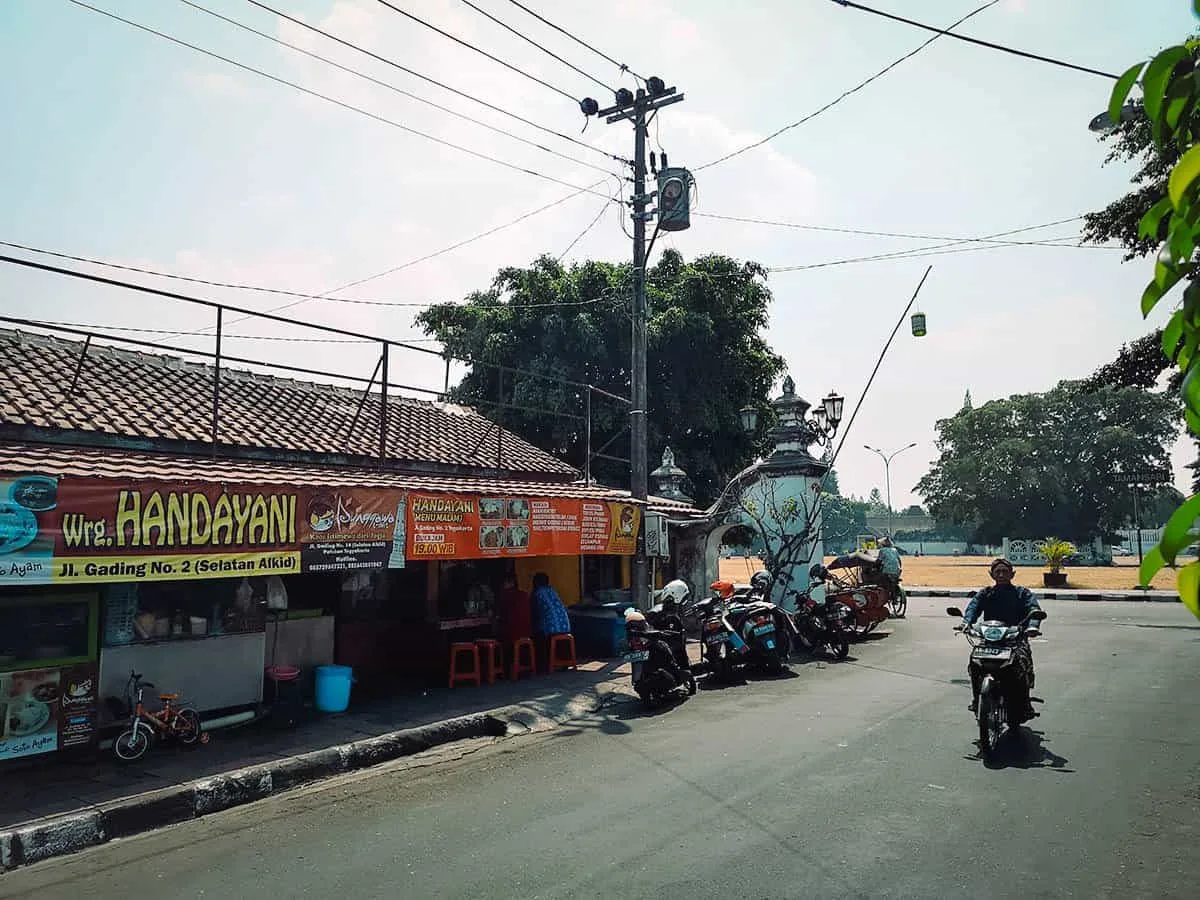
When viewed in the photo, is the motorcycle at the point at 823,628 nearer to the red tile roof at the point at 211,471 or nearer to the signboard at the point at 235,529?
the red tile roof at the point at 211,471

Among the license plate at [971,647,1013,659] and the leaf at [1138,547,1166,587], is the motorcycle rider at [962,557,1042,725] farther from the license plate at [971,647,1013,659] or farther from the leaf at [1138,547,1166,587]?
the leaf at [1138,547,1166,587]

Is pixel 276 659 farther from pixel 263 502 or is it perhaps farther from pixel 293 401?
pixel 293 401

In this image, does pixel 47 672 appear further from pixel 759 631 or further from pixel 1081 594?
pixel 1081 594

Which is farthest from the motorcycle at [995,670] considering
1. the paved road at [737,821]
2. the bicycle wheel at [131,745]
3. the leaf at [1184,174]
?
the bicycle wheel at [131,745]

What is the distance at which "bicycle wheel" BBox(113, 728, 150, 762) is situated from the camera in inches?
322

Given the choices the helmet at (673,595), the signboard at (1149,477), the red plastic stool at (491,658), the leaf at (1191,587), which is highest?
the signboard at (1149,477)

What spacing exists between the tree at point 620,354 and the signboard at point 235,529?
1304 cm

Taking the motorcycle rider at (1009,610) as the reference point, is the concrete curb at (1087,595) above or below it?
below

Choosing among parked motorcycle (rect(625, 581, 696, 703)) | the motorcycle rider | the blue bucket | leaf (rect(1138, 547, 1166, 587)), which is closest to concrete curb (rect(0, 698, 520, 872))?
the blue bucket

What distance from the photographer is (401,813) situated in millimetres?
6746

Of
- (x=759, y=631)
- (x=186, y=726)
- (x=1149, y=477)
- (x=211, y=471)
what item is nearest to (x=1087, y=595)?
(x=759, y=631)

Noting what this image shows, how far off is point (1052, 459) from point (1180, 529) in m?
69.5

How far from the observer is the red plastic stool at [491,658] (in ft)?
40.3

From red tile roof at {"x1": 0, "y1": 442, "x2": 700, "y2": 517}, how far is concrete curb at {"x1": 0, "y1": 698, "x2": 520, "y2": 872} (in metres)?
2.70
